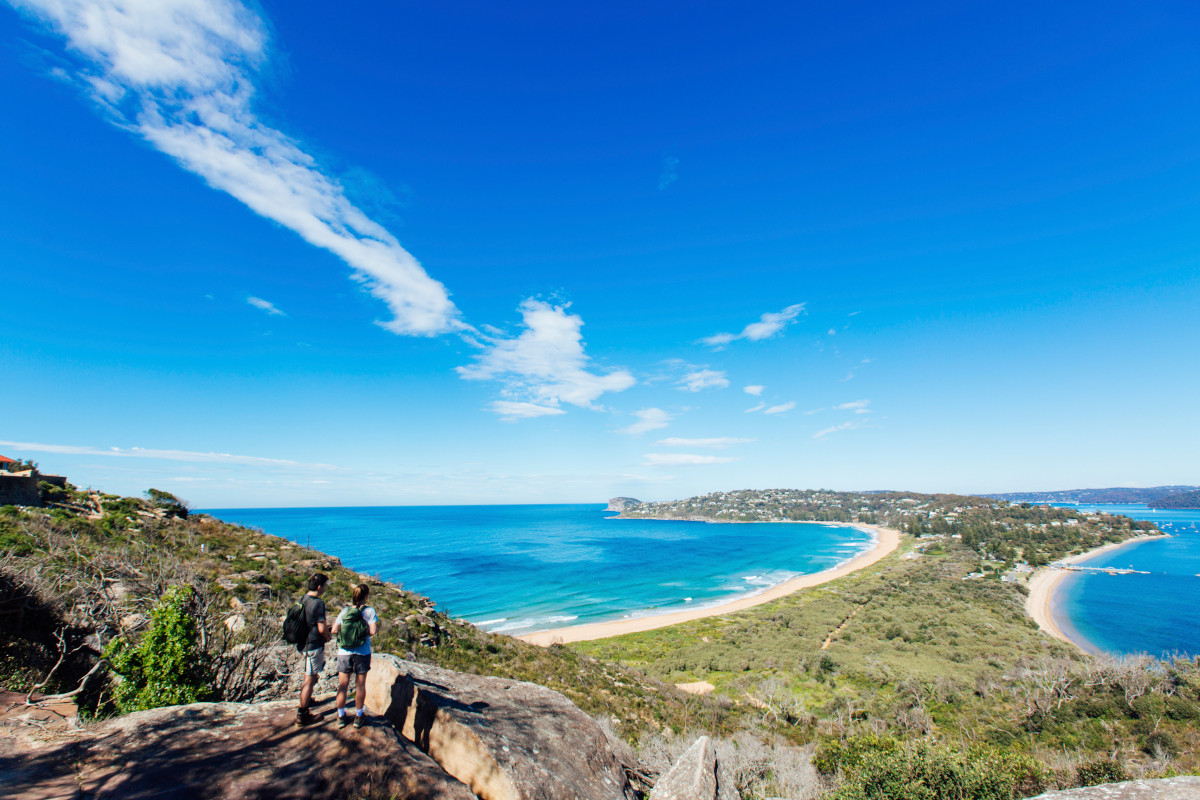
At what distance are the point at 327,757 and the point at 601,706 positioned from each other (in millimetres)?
12882

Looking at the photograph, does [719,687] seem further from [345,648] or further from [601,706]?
[345,648]

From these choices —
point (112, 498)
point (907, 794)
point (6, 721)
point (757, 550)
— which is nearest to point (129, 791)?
point (6, 721)

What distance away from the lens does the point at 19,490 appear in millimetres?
19547

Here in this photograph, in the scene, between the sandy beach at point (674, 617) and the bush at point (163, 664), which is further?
the sandy beach at point (674, 617)

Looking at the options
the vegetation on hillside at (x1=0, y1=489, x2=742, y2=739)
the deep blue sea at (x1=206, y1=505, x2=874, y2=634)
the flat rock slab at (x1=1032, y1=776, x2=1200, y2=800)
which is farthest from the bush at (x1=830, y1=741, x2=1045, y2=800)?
the deep blue sea at (x1=206, y1=505, x2=874, y2=634)

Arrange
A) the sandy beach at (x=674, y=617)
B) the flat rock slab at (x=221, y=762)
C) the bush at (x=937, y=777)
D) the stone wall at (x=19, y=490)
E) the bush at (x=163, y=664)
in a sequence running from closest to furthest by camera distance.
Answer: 1. the flat rock slab at (x=221, y=762)
2. the bush at (x=163, y=664)
3. the bush at (x=937, y=777)
4. the stone wall at (x=19, y=490)
5. the sandy beach at (x=674, y=617)

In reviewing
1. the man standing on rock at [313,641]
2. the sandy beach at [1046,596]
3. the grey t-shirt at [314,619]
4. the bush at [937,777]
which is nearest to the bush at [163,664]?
the man standing on rock at [313,641]

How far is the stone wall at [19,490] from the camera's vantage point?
19.0 metres

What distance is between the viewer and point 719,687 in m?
24.8

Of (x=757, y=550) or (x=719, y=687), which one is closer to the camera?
(x=719, y=687)

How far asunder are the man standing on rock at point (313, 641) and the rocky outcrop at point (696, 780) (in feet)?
16.3

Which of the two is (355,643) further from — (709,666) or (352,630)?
(709,666)

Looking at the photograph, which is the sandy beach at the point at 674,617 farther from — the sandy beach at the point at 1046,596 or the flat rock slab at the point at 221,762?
the flat rock slab at the point at 221,762

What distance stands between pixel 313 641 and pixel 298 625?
313mm
